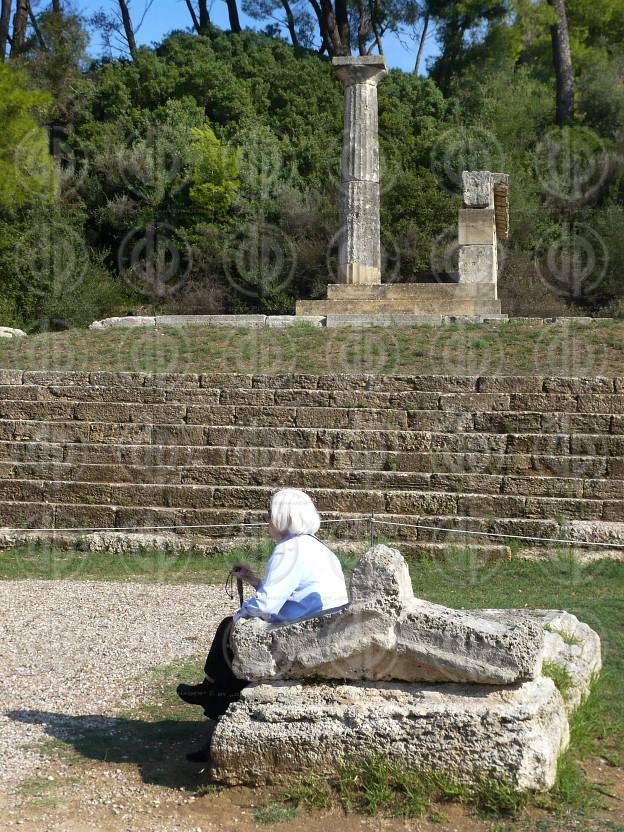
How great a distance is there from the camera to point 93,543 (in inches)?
396

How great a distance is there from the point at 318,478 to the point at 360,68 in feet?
43.2

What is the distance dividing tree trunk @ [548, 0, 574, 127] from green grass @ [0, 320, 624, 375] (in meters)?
20.7

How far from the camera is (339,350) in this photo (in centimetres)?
1559

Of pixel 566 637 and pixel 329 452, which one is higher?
pixel 329 452

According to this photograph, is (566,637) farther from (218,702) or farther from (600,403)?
(600,403)

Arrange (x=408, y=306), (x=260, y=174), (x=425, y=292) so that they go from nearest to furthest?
(x=408, y=306)
(x=425, y=292)
(x=260, y=174)

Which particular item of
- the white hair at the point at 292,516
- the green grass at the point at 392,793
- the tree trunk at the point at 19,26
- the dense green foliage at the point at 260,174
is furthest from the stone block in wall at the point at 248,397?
the tree trunk at the point at 19,26

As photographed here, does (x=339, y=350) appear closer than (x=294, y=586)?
No

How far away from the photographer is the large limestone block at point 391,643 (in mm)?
4074

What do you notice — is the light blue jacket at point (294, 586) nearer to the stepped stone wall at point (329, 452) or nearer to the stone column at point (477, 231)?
the stepped stone wall at point (329, 452)

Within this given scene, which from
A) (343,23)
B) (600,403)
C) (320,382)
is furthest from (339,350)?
(343,23)

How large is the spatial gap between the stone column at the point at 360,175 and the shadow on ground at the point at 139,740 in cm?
1638

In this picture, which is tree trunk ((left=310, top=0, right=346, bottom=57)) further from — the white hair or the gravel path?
the white hair

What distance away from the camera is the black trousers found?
15.6 ft
